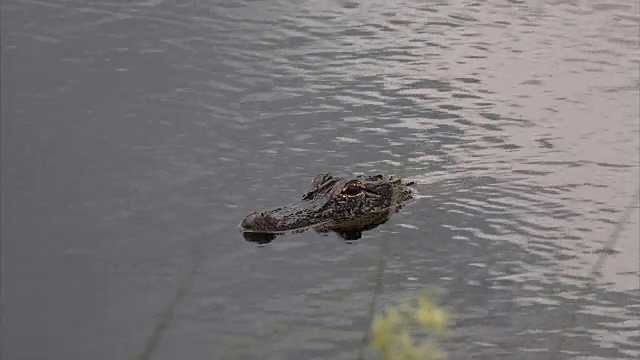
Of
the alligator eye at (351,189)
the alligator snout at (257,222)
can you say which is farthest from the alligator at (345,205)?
the alligator snout at (257,222)

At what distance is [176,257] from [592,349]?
3182 mm

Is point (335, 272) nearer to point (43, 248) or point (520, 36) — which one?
point (43, 248)

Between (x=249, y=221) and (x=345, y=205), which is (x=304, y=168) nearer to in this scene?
(x=345, y=205)

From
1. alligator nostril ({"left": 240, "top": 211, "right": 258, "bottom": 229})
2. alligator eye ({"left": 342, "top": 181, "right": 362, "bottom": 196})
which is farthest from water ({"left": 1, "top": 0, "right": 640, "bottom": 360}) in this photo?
alligator eye ({"left": 342, "top": 181, "right": 362, "bottom": 196})

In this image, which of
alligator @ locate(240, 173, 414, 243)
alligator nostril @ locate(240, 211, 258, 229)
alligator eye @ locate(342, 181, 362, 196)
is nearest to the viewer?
alligator nostril @ locate(240, 211, 258, 229)

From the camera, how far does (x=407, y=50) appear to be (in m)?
14.1

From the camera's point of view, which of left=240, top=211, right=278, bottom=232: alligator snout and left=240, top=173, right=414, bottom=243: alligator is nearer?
left=240, top=211, right=278, bottom=232: alligator snout

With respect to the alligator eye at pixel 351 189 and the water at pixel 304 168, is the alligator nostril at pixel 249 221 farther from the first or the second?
the alligator eye at pixel 351 189

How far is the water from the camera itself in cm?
803

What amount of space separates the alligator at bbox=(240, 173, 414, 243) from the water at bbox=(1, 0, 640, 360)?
0.53 ft

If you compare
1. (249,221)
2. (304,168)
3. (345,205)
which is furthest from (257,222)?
(304,168)

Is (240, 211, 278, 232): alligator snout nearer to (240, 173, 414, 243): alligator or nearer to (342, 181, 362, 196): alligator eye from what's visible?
(240, 173, 414, 243): alligator

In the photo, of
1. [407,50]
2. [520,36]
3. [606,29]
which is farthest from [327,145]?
[606,29]

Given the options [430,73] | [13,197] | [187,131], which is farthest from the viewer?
[430,73]
